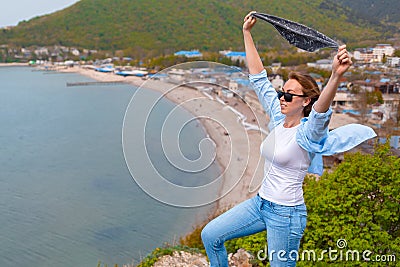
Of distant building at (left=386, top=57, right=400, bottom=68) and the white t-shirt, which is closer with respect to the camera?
the white t-shirt

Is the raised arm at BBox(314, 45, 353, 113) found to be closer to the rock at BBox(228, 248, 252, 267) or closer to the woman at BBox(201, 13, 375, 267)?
the woman at BBox(201, 13, 375, 267)

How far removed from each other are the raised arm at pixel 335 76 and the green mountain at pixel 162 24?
69750mm

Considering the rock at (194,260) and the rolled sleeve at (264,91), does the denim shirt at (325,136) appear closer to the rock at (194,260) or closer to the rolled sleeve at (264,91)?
the rolled sleeve at (264,91)

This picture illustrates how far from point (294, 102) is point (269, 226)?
0.60 metres

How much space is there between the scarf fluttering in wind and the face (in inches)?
7.3

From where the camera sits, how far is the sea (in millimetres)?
12688

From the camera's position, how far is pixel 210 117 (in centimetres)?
237

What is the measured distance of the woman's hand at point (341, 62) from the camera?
1565 mm

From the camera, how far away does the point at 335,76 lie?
1588 mm

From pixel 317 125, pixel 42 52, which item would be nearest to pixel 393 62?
pixel 317 125

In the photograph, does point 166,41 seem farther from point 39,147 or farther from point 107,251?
point 107,251

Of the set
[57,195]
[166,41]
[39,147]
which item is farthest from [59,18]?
[57,195]

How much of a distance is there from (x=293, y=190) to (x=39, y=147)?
25609 millimetres

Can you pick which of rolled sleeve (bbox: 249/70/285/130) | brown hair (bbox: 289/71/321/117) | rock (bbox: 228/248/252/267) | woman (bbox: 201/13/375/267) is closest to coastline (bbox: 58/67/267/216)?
rolled sleeve (bbox: 249/70/285/130)
